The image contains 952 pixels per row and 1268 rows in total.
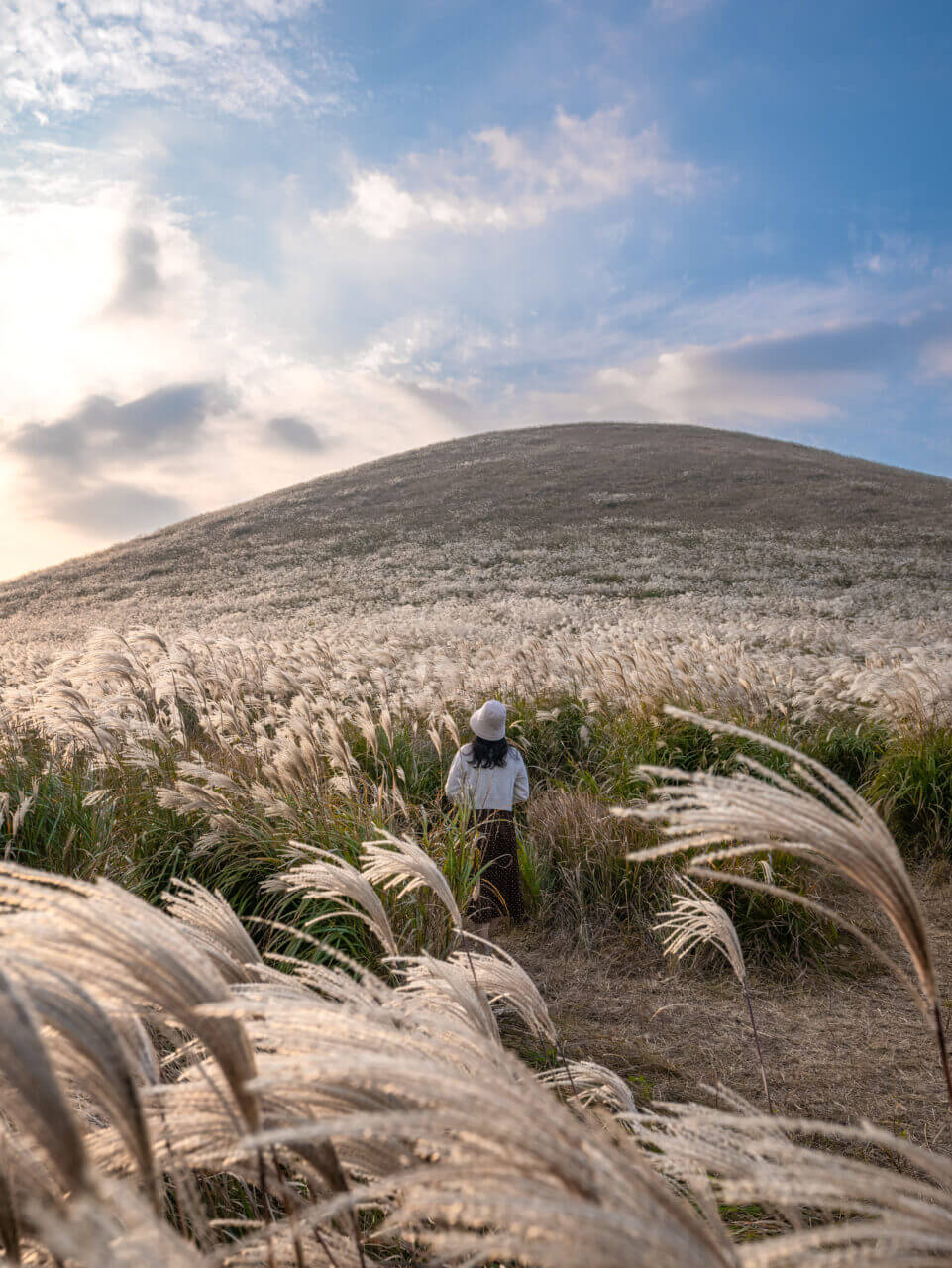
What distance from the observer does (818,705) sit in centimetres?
809

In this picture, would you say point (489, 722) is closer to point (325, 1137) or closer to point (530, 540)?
point (325, 1137)

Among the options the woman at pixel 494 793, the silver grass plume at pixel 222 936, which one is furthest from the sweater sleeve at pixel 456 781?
the silver grass plume at pixel 222 936

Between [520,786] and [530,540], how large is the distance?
37.5m

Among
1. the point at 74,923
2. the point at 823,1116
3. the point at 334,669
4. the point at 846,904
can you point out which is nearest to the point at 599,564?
the point at 334,669

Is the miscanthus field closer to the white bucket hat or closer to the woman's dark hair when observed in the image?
the woman's dark hair

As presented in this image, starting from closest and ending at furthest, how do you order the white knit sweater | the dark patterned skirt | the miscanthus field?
the miscanthus field, the dark patterned skirt, the white knit sweater

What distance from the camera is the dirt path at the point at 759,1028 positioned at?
13.0 feet

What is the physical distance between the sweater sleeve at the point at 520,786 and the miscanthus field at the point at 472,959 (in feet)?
0.71

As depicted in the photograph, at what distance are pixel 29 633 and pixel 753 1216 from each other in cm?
3341

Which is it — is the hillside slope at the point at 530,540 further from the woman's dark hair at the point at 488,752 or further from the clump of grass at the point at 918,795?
the woman's dark hair at the point at 488,752

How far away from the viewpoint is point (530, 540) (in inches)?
1708

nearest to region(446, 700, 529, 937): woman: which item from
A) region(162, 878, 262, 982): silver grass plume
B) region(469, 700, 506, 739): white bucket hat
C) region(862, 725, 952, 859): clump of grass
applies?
region(469, 700, 506, 739): white bucket hat

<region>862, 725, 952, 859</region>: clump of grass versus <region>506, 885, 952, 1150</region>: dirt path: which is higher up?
<region>862, 725, 952, 859</region>: clump of grass

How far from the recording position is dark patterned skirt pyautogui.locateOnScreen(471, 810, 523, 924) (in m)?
5.76
